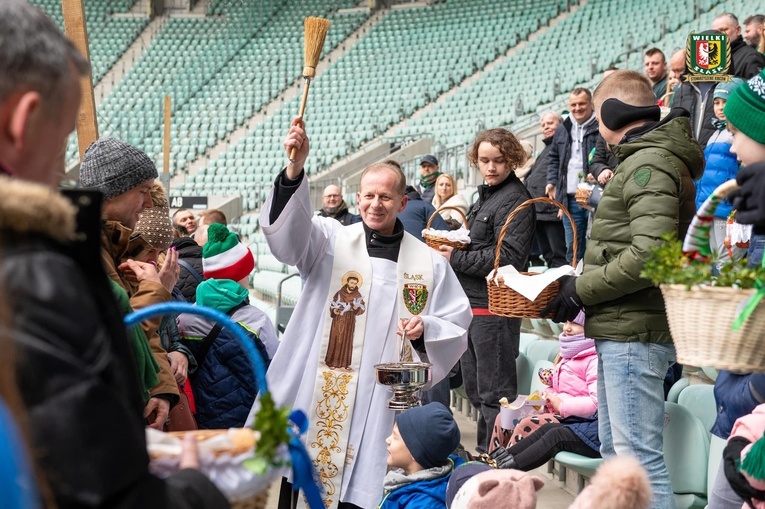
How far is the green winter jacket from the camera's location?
11.0ft

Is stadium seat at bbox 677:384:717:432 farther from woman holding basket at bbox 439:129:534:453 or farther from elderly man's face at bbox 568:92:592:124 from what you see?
elderly man's face at bbox 568:92:592:124

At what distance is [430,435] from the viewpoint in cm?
328

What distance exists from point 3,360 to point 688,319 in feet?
5.54

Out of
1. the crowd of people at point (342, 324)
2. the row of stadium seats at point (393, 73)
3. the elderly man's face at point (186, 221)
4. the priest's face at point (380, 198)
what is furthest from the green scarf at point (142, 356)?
the row of stadium seats at point (393, 73)

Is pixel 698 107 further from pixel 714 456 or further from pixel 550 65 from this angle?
pixel 550 65

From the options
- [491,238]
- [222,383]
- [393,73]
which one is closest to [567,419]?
[491,238]

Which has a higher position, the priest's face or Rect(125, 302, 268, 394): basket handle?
the priest's face

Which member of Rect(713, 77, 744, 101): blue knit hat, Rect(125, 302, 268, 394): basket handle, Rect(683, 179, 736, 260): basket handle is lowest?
Rect(125, 302, 268, 394): basket handle

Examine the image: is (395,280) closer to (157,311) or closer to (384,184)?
(384,184)

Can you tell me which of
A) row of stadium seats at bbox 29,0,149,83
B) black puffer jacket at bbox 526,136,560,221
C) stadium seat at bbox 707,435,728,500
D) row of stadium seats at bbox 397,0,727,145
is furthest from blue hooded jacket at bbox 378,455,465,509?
row of stadium seats at bbox 29,0,149,83

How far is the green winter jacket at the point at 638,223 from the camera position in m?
3.35

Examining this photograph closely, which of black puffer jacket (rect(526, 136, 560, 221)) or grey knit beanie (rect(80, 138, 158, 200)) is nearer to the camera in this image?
grey knit beanie (rect(80, 138, 158, 200))

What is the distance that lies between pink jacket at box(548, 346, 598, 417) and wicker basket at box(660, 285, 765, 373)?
249cm

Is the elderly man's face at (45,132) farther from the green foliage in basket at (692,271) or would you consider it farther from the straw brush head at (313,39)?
the straw brush head at (313,39)
